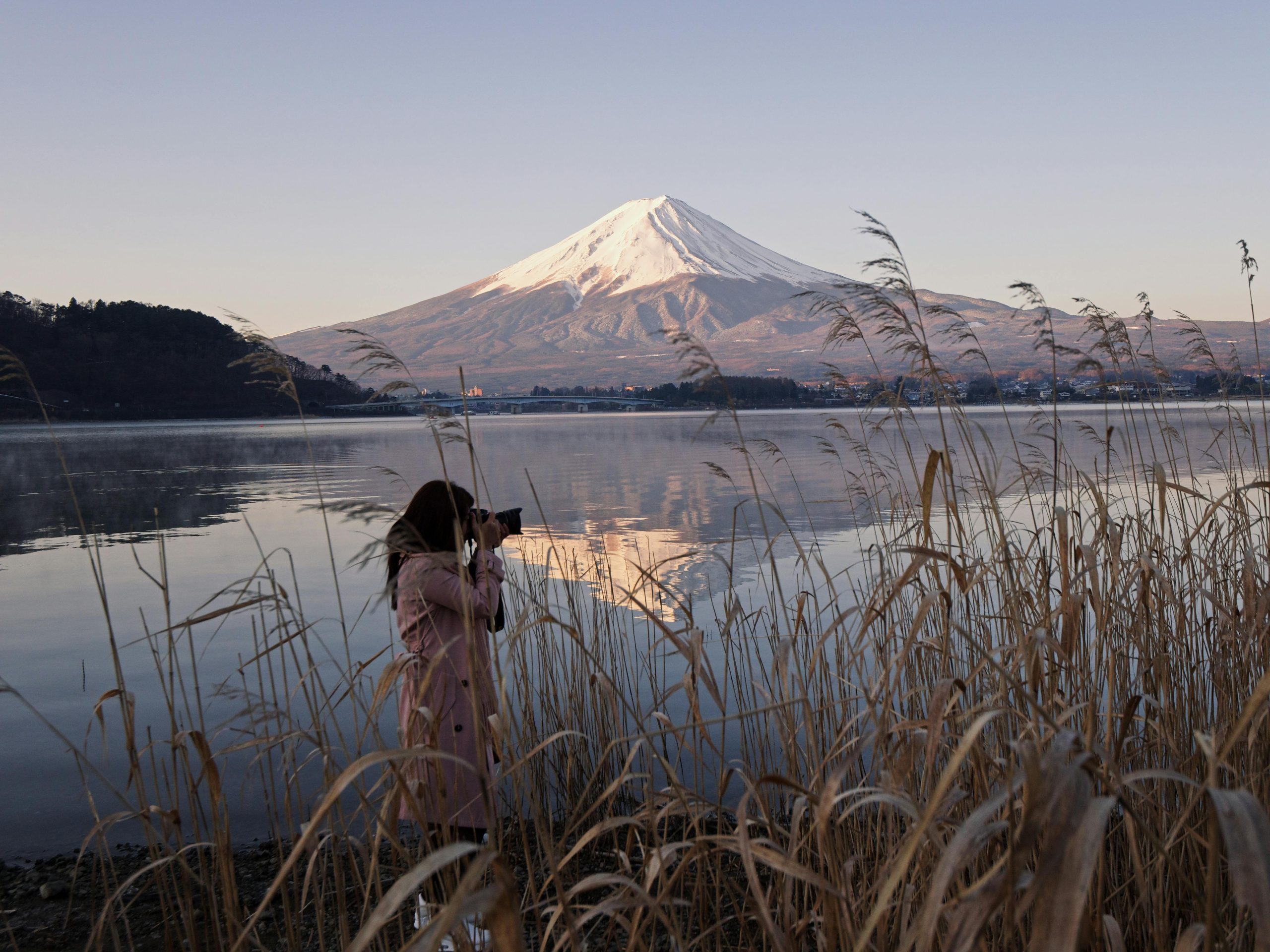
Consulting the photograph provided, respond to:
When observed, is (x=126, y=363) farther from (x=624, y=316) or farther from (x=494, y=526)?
(x=624, y=316)

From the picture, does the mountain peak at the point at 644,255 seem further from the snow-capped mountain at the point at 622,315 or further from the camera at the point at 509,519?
the camera at the point at 509,519

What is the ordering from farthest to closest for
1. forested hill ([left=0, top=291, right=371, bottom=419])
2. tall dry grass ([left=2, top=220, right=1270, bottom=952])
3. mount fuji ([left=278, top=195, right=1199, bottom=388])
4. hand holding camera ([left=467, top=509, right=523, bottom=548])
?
mount fuji ([left=278, top=195, right=1199, bottom=388]), forested hill ([left=0, top=291, right=371, bottom=419]), hand holding camera ([left=467, top=509, right=523, bottom=548]), tall dry grass ([left=2, top=220, right=1270, bottom=952])

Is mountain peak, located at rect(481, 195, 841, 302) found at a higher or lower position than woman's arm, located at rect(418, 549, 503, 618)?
higher

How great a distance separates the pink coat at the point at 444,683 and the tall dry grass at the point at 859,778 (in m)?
0.11

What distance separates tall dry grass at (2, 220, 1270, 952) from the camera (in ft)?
3.18

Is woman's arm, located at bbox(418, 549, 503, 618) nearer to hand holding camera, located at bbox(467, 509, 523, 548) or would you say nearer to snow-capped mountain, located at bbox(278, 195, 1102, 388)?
hand holding camera, located at bbox(467, 509, 523, 548)

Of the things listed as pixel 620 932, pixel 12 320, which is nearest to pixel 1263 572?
pixel 620 932

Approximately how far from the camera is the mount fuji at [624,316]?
14512cm

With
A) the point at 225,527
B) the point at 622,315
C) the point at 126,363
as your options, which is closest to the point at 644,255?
the point at 622,315

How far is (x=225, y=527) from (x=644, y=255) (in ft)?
544

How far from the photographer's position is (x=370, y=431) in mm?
45938

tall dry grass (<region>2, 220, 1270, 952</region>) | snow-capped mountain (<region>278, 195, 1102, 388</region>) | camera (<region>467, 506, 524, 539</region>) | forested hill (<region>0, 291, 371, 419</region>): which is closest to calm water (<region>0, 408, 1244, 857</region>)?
camera (<region>467, 506, 524, 539</region>)

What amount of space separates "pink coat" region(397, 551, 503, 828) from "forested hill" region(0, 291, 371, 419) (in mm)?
61089

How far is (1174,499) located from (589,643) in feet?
12.4
